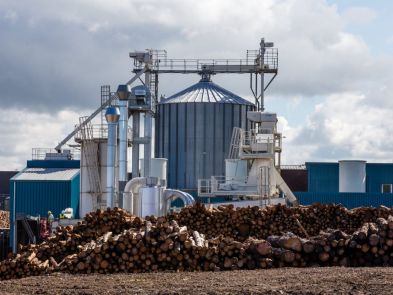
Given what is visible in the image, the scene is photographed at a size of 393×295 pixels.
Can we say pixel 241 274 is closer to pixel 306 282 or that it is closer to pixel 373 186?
pixel 306 282

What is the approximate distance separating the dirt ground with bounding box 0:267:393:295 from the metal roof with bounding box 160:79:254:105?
105 feet

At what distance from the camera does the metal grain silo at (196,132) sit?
163 feet

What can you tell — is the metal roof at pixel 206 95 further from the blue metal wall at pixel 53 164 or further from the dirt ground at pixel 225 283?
the dirt ground at pixel 225 283

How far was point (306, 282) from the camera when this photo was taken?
15672mm

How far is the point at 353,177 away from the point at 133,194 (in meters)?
16.8

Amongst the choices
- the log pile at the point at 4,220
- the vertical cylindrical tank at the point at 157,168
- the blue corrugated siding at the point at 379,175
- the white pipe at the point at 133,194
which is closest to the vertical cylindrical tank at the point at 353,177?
the blue corrugated siding at the point at 379,175

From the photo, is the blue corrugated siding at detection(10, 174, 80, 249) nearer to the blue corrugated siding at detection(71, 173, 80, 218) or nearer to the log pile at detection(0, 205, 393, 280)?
the blue corrugated siding at detection(71, 173, 80, 218)

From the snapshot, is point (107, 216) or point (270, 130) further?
point (270, 130)

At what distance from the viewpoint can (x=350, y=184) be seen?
1780 inches

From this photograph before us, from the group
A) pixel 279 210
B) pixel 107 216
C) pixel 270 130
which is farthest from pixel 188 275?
pixel 270 130

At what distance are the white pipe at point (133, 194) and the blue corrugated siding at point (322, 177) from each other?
1866 centimetres

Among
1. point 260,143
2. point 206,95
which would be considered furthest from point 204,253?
point 206,95

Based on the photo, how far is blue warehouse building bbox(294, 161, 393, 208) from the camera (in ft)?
140

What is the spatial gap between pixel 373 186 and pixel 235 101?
29.8ft
